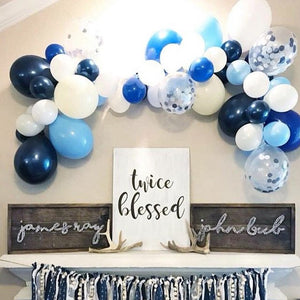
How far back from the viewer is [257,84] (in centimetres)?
200

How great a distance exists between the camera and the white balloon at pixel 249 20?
2.04 m

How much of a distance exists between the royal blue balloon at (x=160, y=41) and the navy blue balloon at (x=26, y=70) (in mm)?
473

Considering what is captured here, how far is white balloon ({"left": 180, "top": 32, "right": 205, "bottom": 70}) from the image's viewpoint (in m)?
2.03

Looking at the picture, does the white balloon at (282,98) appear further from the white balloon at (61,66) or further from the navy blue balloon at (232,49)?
the white balloon at (61,66)

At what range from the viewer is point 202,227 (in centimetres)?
214

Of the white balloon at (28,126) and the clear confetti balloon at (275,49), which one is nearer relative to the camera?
the clear confetti balloon at (275,49)

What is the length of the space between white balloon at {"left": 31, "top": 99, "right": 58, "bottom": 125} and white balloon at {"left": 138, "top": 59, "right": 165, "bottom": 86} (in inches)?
16.1

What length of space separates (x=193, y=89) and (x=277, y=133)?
1.29 feet

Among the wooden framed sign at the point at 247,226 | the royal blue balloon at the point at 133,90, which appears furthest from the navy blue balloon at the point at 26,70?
the wooden framed sign at the point at 247,226

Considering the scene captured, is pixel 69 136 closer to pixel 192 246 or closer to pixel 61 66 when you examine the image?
pixel 61 66

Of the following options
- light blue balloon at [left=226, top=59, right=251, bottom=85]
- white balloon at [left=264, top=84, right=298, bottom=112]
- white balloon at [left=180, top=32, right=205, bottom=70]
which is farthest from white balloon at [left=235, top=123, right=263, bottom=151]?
white balloon at [left=180, top=32, right=205, bottom=70]

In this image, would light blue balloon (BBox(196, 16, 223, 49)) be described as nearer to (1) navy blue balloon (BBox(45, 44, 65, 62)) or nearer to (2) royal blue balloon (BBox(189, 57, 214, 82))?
(2) royal blue balloon (BBox(189, 57, 214, 82))

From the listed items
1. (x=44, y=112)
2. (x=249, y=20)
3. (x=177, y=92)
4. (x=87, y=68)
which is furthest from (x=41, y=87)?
(x=249, y=20)

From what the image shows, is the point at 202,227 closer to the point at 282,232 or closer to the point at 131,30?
the point at 282,232
